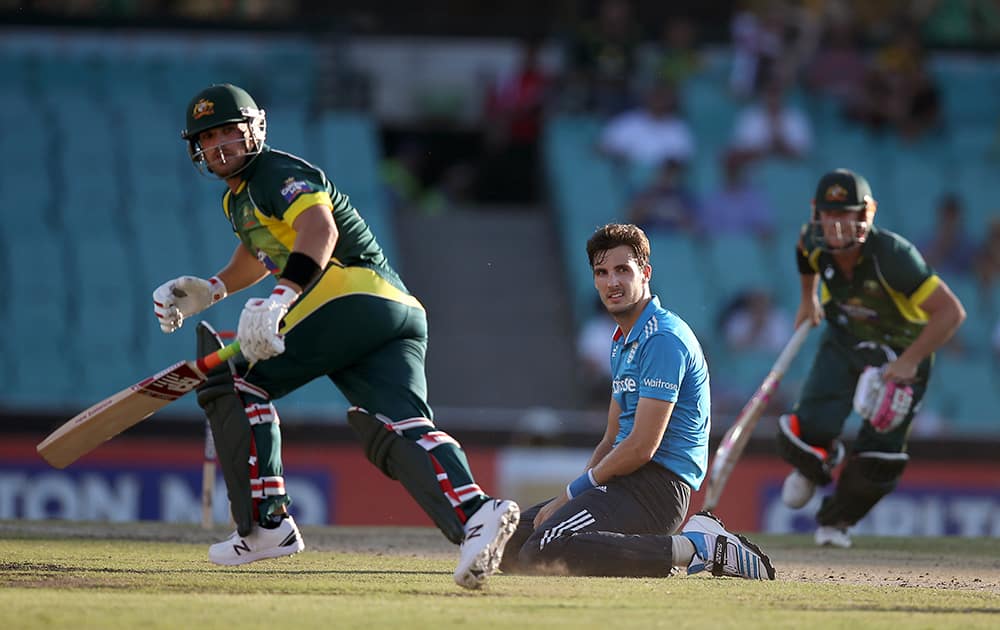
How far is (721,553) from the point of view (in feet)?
21.1

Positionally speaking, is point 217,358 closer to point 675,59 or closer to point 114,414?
point 114,414

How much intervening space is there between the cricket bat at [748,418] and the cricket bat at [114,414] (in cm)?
361

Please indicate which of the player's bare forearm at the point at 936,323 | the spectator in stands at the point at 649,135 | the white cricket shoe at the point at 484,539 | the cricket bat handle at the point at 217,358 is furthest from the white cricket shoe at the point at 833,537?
the spectator in stands at the point at 649,135

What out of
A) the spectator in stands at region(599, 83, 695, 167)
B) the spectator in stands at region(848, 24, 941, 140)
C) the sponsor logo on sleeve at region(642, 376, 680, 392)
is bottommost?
the sponsor logo on sleeve at region(642, 376, 680, 392)

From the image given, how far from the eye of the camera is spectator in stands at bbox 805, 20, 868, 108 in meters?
17.7

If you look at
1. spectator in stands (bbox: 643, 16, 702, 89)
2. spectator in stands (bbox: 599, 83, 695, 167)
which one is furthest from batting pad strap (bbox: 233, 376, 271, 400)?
spectator in stands (bbox: 643, 16, 702, 89)

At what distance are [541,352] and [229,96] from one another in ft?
29.5

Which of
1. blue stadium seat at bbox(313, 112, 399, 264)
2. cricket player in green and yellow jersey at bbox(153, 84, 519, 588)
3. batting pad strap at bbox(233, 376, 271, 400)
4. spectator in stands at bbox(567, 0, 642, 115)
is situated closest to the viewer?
cricket player in green and yellow jersey at bbox(153, 84, 519, 588)

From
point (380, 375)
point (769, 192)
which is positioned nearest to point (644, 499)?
point (380, 375)

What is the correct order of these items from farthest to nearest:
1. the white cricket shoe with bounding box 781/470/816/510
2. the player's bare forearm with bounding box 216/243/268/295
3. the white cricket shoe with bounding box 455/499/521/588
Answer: the white cricket shoe with bounding box 781/470/816/510 < the player's bare forearm with bounding box 216/243/268/295 < the white cricket shoe with bounding box 455/499/521/588

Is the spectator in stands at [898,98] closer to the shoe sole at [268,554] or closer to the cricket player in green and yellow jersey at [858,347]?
the cricket player in green and yellow jersey at [858,347]

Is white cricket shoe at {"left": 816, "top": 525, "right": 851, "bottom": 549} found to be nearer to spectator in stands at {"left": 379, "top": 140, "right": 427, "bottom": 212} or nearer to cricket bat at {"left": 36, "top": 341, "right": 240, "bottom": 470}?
cricket bat at {"left": 36, "top": 341, "right": 240, "bottom": 470}

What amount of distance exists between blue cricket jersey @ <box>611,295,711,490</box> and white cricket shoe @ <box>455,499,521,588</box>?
2.97 ft

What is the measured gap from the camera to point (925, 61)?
60.1 feet
